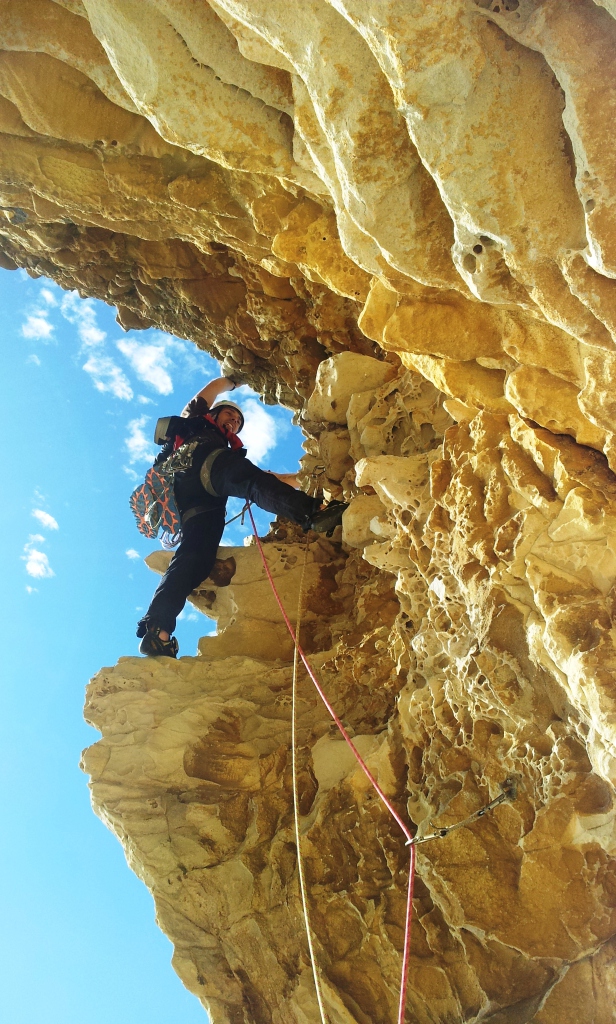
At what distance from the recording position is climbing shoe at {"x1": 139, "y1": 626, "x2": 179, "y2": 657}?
5055 millimetres

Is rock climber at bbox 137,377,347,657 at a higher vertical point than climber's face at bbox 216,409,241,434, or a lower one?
lower

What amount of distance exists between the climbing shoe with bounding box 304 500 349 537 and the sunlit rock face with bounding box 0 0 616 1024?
22 centimetres

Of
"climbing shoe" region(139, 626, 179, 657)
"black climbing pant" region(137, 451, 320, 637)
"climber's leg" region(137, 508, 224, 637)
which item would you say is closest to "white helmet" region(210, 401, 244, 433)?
"black climbing pant" region(137, 451, 320, 637)

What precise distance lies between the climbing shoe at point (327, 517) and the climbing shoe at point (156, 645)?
1551mm

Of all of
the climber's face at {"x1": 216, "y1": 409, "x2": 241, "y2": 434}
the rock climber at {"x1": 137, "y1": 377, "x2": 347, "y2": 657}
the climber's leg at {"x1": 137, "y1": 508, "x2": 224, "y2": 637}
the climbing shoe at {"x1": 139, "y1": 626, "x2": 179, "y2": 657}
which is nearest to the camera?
the climbing shoe at {"x1": 139, "y1": 626, "x2": 179, "y2": 657}

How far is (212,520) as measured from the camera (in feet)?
19.7

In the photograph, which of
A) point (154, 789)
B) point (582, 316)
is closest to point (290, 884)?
point (154, 789)

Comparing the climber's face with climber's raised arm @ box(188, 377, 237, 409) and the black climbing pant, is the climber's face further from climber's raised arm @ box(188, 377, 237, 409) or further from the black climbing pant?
the black climbing pant

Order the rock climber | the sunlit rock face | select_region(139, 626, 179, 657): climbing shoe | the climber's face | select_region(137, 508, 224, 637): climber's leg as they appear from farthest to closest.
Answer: the climber's face < select_region(137, 508, 224, 637): climber's leg < the rock climber < select_region(139, 626, 179, 657): climbing shoe < the sunlit rock face

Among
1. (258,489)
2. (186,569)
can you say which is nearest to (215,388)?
(258,489)

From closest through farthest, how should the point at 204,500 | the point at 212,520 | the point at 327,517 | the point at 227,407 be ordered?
the point at 327,517 < the point at 212,520 < the point at 204,500 < the point at 227,407

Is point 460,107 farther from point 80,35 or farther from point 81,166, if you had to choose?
point 81,166

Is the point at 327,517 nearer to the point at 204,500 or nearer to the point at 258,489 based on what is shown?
the point at 258,489

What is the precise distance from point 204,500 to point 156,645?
1608 mm
